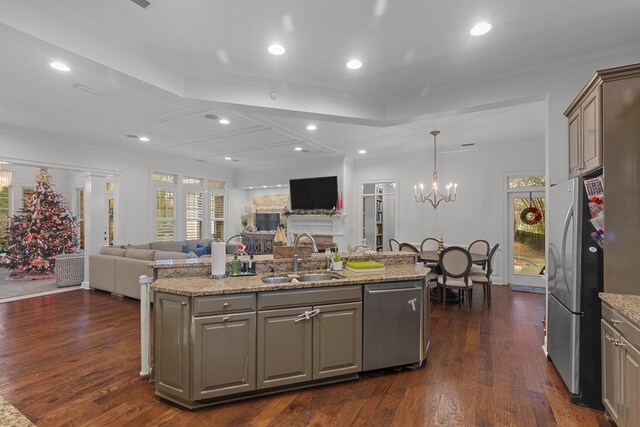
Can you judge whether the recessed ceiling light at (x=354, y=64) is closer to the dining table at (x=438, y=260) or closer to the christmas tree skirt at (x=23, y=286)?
the dining table at (x=438, y=260)

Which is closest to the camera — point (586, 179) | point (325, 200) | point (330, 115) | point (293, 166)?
point (586, 179)

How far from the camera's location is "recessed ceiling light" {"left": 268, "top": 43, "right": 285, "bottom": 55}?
298 centimetres

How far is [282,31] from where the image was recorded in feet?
9.04

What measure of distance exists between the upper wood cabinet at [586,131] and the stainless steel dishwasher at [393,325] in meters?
1.68

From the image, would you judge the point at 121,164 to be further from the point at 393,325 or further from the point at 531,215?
the point at 531,215

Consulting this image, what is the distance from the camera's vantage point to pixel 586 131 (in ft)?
8.48

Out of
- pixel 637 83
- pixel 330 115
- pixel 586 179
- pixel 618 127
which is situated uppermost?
pixel 330 115

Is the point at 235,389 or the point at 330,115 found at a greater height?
the point at 330,115

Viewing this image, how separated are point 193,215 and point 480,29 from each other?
8.09 metres

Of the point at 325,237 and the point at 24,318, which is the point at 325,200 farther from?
the point at 24,318

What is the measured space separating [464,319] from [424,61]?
3410 mm

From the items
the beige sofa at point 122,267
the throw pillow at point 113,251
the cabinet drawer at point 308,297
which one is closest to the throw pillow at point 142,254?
the beige sofa at point 122,267

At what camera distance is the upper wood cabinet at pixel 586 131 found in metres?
2.37

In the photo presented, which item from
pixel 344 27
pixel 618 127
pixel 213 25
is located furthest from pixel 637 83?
pixel 213 25
